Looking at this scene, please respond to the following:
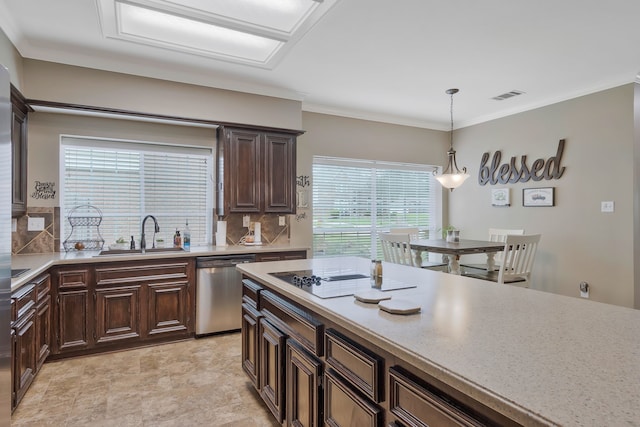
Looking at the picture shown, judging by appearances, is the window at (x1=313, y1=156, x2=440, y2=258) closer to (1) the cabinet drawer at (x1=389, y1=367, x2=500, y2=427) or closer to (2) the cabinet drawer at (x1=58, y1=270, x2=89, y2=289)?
(2) the cabinet drawer at (x1=58, y1=270, x2=89, y2=289)

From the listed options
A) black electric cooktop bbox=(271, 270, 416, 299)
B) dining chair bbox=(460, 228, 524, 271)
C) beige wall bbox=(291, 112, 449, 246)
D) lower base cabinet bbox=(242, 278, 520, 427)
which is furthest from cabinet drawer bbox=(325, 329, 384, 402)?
dining chair bbox=(460, 228, 524, 271)

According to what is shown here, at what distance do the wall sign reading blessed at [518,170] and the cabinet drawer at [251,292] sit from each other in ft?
13.3

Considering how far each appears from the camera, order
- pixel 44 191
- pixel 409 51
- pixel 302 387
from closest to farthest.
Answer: pixel 302 387 < pixel 409 51 < pixel 44 191

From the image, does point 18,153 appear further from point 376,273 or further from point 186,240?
point 376,273

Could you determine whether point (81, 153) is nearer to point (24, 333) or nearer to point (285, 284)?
point (24, 333)

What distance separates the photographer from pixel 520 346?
3.56 ft

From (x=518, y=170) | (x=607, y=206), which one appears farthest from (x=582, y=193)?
(x=518, y=170)

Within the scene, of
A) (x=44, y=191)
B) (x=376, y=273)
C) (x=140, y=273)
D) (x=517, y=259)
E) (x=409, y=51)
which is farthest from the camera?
(x=517, y=259)

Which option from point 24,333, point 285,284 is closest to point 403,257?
point 285,284

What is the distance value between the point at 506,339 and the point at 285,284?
1191 millimetres

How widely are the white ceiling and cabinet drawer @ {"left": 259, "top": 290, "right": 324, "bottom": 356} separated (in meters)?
2.05

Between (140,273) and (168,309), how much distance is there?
0.45m

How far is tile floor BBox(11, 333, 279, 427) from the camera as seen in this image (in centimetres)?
231

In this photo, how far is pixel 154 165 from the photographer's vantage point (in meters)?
4.14
